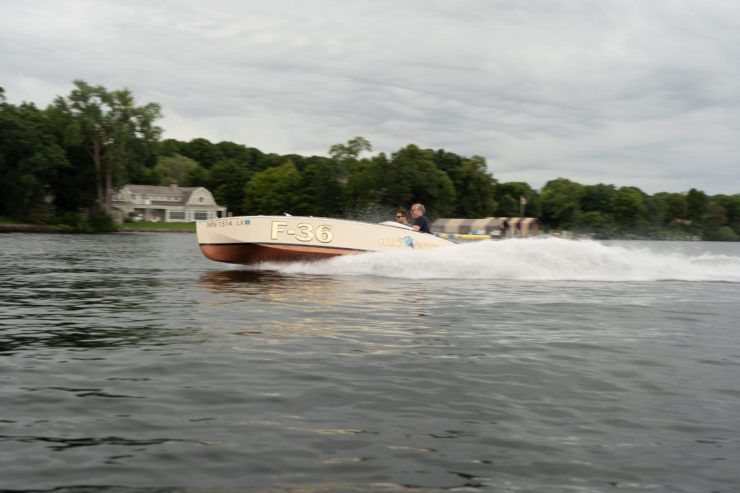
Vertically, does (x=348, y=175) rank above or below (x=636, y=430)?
above

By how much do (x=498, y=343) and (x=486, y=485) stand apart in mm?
4693

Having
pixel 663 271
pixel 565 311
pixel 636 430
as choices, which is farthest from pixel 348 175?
pixel 636 430

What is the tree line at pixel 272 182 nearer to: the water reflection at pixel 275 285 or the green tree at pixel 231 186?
the green tree at pixel 231 186

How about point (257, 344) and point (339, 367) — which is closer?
point (339, 367)

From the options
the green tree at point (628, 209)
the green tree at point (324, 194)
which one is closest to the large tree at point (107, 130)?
the green tree at point (324, 194)

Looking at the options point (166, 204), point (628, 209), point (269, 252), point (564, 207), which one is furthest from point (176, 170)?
point (269, 252)

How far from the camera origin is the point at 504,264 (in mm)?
19578

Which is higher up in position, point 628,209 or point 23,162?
point 23,162

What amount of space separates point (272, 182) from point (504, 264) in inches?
3991

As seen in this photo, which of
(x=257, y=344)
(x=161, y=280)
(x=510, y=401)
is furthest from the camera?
(x=161, y=280)

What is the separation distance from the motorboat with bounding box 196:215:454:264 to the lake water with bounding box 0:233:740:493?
586 centimetres

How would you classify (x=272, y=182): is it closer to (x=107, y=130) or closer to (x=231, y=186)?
(x=231, y=186)

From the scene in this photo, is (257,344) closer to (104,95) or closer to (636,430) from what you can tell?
(636,430)

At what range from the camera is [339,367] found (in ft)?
22.9
